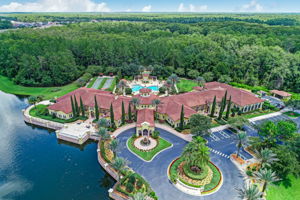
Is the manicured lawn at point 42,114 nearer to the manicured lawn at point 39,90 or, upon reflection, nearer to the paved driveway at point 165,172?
the manicured lawn at point 39,90

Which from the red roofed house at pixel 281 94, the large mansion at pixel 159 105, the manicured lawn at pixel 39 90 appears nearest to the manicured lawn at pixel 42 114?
the large mansion at pixel 159 105

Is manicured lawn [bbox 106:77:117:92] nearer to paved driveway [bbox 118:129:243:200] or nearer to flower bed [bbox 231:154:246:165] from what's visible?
paved driveway [bbox 118:129:243:200]

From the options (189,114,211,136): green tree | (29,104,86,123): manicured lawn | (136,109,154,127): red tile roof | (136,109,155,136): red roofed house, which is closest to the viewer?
(189,114,211,136): green tree

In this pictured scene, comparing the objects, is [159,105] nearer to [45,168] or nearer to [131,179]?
A: [131,179]

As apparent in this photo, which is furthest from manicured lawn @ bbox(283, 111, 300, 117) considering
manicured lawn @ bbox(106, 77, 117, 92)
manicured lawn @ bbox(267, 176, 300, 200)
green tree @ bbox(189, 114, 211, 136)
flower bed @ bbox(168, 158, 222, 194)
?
manicured lawn @ bbox(106, 77, 117, 92)

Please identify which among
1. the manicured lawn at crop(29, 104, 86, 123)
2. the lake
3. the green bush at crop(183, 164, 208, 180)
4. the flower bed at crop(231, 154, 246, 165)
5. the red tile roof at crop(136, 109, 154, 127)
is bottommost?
the lake

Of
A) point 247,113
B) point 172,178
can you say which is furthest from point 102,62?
point 172,178

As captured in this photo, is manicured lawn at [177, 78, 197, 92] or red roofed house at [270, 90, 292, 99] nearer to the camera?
red roofed house at [270, 90, 292, 99]
